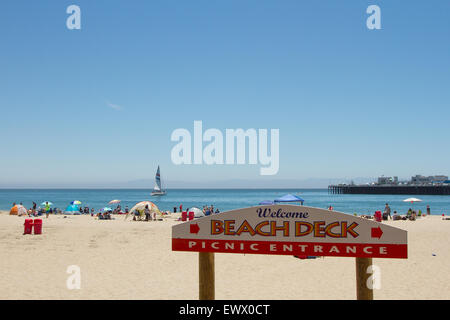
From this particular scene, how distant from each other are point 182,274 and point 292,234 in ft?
26.3

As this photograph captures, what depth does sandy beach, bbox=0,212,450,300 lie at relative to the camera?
10.3 m

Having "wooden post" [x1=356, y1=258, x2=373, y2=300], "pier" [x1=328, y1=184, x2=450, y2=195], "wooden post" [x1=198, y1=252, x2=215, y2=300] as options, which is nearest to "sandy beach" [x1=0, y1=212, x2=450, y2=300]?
"wooden post" [x1=198, y1=252, x2=215, y2=300]

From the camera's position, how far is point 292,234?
5391 millimetres

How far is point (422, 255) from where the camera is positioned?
52.4ft

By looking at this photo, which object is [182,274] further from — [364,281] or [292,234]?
[364,281]

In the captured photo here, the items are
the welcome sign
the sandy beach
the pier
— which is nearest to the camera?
the welcome sign

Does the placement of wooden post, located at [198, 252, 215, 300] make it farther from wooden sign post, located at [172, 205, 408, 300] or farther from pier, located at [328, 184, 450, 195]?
pier, located at [328, 184, 450, 195]

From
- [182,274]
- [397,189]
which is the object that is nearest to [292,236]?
[182,274]

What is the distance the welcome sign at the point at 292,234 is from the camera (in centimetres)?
512

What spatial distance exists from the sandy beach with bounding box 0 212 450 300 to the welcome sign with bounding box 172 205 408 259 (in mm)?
4950

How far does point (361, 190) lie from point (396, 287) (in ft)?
463
